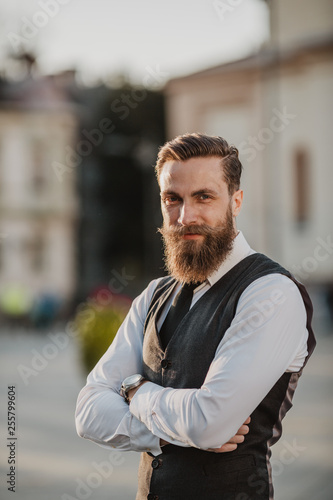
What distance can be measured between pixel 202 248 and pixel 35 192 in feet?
92.8

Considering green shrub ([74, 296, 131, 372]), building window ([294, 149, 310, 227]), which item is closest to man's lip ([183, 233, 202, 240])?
green shrub ([74, 296, 131, 372])

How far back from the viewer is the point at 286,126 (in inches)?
878

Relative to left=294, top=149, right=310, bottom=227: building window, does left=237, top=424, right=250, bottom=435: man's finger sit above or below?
below

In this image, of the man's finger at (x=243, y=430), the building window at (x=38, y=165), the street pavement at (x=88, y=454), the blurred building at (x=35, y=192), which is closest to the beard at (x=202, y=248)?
the man's finger at (x=243, y=430)

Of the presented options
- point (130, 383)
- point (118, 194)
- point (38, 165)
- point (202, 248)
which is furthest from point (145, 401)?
point (118, 194)

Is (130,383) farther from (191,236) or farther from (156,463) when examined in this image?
(191,236)

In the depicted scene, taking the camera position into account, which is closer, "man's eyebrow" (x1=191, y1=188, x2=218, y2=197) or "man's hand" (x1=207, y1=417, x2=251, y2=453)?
"man's hand" (x1=207, y1=417, x2=251, y2=453)

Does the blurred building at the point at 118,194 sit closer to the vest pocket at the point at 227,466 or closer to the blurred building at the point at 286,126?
the blurred building at the point at 286,126

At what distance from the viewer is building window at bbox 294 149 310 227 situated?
2195 centimetres

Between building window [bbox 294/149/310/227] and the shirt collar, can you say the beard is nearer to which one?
the shirt collar

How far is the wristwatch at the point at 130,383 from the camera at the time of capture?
80.5 inches

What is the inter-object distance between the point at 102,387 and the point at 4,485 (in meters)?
3.53

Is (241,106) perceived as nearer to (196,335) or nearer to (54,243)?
(54,243)

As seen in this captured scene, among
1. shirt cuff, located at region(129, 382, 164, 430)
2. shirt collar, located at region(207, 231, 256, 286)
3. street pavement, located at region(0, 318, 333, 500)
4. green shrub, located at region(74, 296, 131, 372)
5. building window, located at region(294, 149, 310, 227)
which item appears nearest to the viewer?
shirt cuff, located at region(129, 382, 164, 430)
